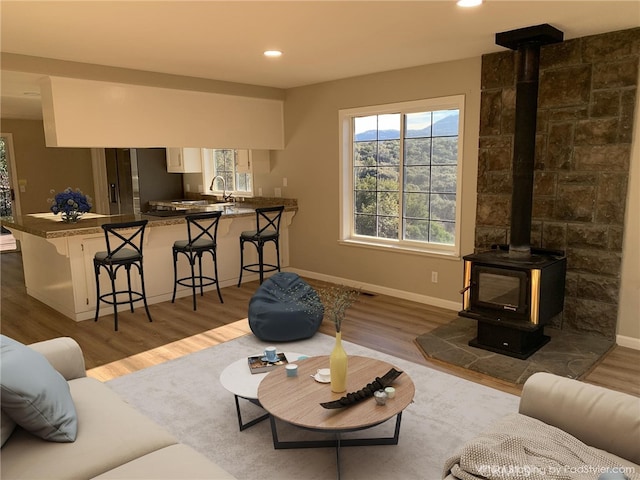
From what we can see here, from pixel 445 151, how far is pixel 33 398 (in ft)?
Answer: 13.5

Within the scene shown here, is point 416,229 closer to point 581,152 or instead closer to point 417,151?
point 417,151

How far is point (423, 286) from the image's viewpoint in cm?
505

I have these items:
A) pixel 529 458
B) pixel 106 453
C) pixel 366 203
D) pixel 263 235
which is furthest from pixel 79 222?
pixel 529 458

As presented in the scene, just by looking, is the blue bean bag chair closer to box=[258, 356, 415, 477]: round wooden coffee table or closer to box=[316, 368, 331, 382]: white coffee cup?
box=[258, 356, 415, 477]: round wooden coffee table

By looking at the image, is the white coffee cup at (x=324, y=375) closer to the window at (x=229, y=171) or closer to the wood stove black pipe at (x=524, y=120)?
the wood stove black pipe at (x=524, y=120)

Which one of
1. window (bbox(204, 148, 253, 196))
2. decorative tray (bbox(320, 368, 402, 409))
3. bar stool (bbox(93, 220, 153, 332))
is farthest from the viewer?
window (bbox(204, 148, 253, 196))

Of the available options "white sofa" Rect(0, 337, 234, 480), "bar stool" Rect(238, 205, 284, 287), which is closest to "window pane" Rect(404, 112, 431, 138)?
"bar stool" Rect(238, 205, 284, 287)

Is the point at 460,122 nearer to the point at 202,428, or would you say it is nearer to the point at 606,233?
the point at 606,233

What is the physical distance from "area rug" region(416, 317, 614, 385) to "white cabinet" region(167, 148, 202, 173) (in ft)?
16.3

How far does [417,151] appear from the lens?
5.02 metres

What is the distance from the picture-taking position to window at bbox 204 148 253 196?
6773 mm

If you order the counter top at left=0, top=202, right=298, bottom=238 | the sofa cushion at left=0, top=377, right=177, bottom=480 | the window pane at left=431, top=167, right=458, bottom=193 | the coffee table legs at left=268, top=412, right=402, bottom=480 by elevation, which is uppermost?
the window pane at left=431, top=167, right=458, bottom=193

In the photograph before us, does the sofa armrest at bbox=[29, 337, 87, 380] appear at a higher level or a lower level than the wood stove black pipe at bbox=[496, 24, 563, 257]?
lower

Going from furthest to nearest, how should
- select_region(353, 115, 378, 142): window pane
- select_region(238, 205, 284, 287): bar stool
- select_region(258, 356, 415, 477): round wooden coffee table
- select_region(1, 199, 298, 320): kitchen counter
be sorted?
select_region(238, 205, 284, 287): bar stool → select_region(353, 115, 378, 142): window pane → select_region(1, 199, 298, 320): kitchen counter → select_region(258, 356, 415, 477): round wooden coffee table
